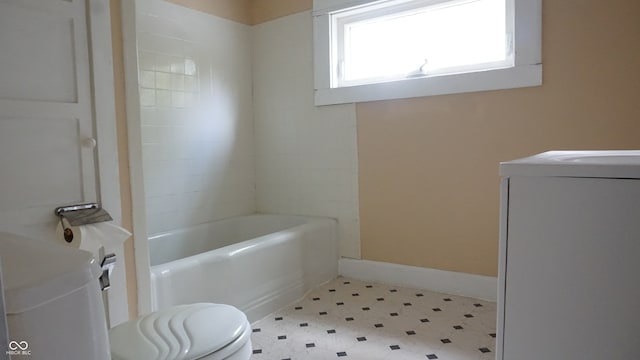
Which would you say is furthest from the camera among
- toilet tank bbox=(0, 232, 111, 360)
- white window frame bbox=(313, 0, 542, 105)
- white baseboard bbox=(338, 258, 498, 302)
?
white baseboard bbox=(338, 258, 498, 302)

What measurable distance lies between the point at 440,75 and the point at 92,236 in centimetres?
211

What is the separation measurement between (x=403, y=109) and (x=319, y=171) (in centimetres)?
78

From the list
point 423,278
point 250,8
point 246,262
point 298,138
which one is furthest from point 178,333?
point 250,8

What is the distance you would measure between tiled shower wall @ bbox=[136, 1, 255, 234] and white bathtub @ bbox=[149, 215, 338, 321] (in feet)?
0.47

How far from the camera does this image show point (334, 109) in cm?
302

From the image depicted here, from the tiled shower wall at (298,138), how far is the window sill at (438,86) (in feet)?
0.34

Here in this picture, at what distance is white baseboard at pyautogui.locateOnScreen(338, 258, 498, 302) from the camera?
8.37ft

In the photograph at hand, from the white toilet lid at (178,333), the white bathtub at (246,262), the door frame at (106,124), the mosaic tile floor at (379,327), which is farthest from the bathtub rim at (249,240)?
the white toilet lid at (178,333)

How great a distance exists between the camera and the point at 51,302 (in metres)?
0.56

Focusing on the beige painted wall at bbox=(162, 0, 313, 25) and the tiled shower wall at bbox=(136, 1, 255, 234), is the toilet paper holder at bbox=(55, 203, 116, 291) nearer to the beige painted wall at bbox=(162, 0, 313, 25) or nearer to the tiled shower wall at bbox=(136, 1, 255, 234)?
the tiled shower wall at bbox=(136, 1, 255, 234)

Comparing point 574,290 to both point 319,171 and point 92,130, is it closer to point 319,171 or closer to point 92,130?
point 92,130

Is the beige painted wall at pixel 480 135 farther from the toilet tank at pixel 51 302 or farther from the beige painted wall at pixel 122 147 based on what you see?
the toilet tank at pixel 51 302

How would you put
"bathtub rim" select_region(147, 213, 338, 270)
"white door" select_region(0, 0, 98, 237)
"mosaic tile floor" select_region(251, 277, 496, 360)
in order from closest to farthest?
1. "white door" select_region(0, 0, 98, 237)
2. "mosaic tile floor" select_region(251, 277, 496, 360)
3. "bathtub rim" select_region(147, 213, 338, 270)

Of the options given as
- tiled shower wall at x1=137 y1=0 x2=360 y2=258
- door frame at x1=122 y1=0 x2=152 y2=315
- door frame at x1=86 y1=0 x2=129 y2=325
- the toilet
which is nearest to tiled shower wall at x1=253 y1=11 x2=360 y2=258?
tiled shower wall at x1=137 y1=0 x2=360 y2=258
